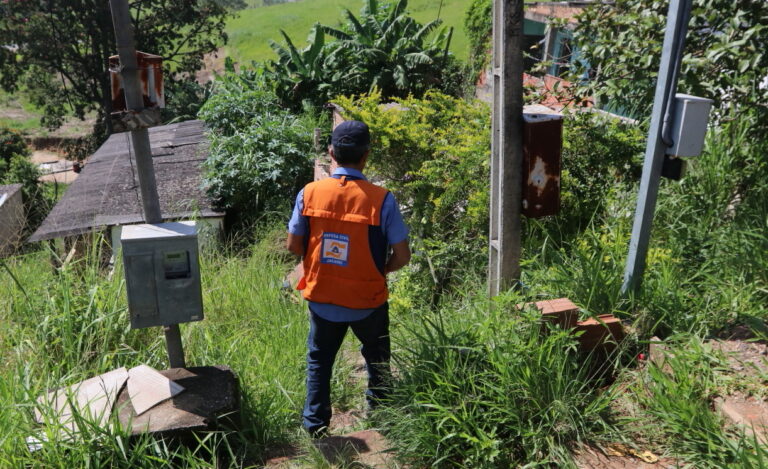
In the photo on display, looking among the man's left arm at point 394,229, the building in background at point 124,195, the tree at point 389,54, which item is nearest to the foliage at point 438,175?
the man's left arm at point 394,229

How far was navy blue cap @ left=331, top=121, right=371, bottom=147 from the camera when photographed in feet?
11.4

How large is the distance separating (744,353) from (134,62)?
3.47m

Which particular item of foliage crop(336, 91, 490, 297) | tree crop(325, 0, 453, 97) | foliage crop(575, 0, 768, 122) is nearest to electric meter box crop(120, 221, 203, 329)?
foliage crop(336, 91, 490, 297)

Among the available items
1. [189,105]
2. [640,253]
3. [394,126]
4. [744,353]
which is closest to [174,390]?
[640,253]

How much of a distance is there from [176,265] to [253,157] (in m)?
7.94

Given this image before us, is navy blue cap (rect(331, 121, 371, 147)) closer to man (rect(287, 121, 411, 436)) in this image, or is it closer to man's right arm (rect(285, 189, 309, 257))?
man (rect(287, 121, 411, 436))

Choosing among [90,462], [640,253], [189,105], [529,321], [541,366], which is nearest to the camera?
[90,462]

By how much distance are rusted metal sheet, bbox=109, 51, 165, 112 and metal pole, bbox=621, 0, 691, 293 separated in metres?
2.67

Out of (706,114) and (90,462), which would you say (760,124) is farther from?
(90,462)

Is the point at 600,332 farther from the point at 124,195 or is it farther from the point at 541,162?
the point at 124,195

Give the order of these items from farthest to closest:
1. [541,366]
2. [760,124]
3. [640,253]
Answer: [760,124]
[640,253]
[541,366]

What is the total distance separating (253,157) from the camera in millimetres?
11141

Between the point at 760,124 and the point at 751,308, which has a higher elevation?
the point at 760,124

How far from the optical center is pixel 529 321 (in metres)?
3.44
